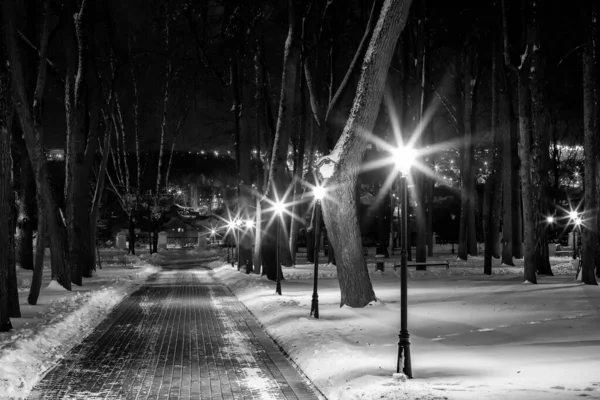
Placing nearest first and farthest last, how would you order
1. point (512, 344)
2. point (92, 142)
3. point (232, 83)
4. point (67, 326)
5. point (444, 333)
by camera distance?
point (512, 344) → point (444, 333) → point (67, 326) → point (92, 142) → point (232, 83)

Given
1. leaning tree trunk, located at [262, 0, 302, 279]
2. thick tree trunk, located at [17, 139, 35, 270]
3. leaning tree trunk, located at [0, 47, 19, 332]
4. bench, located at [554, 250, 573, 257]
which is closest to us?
leaning tree trunk, located at [0, 47, 19, 332]

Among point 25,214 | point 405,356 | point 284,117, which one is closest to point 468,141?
point 284,117

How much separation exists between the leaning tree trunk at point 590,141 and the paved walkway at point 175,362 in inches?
471

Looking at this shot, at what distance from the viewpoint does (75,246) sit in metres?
27.5

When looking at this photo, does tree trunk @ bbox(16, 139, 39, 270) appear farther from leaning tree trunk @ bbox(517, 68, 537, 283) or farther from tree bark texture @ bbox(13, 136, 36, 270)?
leaning tree trunk @ bbox(517, 68, 537, 283)

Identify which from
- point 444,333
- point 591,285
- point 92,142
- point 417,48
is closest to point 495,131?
point 417,48

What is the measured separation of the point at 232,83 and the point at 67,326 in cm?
1822

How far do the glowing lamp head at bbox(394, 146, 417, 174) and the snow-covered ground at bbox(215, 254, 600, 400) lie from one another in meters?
2.97

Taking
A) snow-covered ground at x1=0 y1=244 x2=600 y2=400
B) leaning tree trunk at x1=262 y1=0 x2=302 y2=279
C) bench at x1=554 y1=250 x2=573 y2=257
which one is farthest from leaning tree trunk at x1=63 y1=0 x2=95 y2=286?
bench at x1=554 y1=250 x2=573 y2=257

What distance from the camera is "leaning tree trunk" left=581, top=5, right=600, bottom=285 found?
22359mm

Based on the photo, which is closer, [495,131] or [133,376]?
[133,376]

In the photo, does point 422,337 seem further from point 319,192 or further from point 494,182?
point 494,182

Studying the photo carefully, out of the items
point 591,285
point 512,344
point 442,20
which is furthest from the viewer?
point 442,20

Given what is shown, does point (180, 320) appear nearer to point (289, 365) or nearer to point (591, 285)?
point (289, 365)
